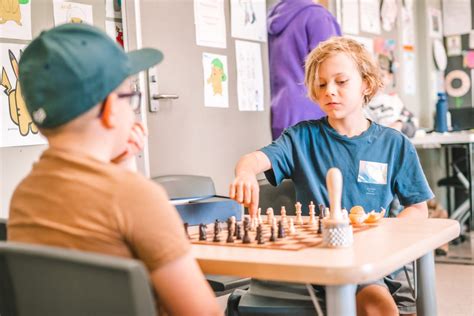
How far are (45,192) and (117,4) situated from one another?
205 centimetres

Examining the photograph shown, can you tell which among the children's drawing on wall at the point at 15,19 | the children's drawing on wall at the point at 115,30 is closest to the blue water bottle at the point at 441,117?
the children's drawing on wall at the point at 115,30

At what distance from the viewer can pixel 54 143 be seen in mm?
1028

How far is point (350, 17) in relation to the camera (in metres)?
4.84

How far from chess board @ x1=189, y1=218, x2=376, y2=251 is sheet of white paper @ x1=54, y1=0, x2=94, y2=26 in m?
1.44

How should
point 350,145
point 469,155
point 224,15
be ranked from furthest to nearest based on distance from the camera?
point 469,155 → point 224,15 → point 350,145

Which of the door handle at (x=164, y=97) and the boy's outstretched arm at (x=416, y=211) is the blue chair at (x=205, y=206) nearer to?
the door handle at (x=164, y=97)

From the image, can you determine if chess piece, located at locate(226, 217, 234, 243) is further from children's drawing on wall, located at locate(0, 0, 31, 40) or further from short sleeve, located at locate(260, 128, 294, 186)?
children's drawing on wall, located at locate(0, 0, 31, 40)

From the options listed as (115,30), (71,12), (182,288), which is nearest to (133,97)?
(182,288)

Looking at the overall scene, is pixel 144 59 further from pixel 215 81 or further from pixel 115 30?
pixel 215 81

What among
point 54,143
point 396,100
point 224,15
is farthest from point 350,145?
point 396,100

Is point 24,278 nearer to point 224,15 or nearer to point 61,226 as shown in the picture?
point 61,226

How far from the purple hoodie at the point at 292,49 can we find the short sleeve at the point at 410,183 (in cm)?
149

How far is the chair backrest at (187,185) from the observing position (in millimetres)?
2924

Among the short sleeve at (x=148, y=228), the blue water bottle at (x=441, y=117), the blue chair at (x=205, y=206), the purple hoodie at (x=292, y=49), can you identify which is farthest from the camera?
the blue water bottle at (x=441, y=117)
